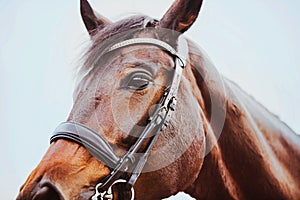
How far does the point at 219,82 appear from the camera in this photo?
1040mm

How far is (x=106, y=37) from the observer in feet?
3.17

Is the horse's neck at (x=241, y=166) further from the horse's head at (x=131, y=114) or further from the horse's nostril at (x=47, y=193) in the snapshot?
the horse's nostril at (x=47, y=193)

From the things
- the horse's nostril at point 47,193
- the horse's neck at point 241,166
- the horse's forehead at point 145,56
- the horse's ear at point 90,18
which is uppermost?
the horse's ear at point 90,18

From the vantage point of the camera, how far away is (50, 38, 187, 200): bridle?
2.76 feet

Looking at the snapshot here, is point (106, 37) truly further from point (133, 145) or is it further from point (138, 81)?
point (133, 145)

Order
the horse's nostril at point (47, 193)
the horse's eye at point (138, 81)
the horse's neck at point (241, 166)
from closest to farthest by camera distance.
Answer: the horse's nostril at point (47, 193), the horse's eye at point (138, 81), the horse's neck at point (241, 166)

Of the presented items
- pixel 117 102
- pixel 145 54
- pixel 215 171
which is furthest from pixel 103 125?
pixel 215 171

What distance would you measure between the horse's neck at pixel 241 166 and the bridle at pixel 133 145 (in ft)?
0.39

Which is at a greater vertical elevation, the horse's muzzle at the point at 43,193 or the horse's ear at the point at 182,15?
the horse's ear at the point at 182,15

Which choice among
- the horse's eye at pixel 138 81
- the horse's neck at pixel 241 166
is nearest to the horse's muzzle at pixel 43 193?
the horse's eye at pixel 138 81

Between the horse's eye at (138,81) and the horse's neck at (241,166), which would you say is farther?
the horse's neck at (241,166)

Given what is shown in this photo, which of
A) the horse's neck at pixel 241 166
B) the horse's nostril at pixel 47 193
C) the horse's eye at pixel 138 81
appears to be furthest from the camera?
the horse's neck at pixel 241 166

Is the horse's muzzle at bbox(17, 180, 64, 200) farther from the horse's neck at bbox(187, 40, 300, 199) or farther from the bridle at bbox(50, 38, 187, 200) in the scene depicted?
the horse's neck at bbox(187, 40, 300, 199)

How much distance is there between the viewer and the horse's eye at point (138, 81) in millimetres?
902
